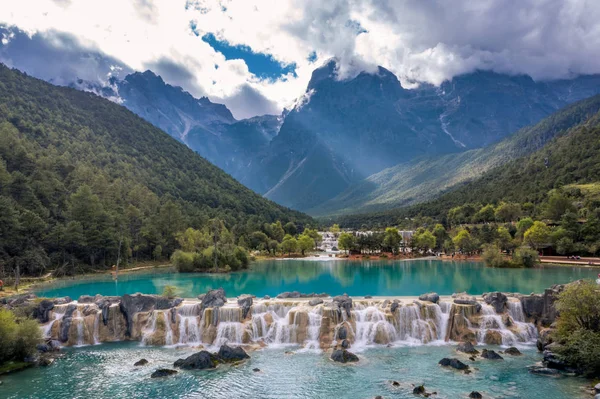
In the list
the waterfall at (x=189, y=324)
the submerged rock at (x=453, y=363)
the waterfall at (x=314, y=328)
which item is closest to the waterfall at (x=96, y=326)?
the waterfall at (x=189, y=324)

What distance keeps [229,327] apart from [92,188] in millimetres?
67830

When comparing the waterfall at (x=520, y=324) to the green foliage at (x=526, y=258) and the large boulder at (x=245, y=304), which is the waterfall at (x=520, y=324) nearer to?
the large boulder at (x=245, y=304)

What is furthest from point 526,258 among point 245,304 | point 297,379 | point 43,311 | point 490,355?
point 43,311

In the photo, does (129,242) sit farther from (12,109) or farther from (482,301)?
(482,301)

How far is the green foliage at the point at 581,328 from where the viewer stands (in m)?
25.1

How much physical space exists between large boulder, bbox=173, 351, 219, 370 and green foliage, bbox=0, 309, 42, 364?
10.8 metres

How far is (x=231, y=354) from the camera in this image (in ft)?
99.8

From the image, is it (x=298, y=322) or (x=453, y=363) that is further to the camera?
(x=298, y=322)

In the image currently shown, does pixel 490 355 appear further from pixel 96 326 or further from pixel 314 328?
pixel 96 326

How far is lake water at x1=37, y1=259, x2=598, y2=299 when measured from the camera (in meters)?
55.4

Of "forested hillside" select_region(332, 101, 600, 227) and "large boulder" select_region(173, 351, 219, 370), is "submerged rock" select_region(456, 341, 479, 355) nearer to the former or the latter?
"large boulder" select_region(173, 351, 219, 370)

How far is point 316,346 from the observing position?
33.7 metres

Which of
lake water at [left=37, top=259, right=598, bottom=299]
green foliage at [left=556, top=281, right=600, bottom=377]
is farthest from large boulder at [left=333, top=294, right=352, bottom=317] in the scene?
lake water at [left=37, top=259, right=598, bottom=299]

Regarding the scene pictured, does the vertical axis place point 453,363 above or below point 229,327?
below
